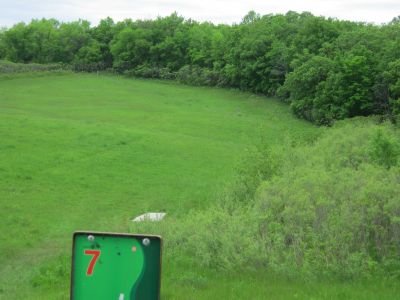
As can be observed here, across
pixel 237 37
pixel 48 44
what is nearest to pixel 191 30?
pixel 237 37

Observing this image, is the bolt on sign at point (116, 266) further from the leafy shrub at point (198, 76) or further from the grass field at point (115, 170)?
the leafy shrub at point (198, 76)

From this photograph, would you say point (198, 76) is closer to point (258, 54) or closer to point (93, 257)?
point (258, 54)

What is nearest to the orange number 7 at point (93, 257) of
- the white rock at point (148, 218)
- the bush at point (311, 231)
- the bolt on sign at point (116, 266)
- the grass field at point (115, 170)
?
the bolt on sign at point (116, 266)

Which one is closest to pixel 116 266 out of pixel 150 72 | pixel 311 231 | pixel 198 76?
pixel 311 231

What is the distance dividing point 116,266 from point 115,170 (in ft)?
71.5

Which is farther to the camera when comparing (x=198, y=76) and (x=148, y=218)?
(x=198, y=76)

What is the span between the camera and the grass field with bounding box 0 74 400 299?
10.5 m

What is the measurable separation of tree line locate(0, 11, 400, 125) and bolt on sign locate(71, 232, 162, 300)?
3767 centimetres

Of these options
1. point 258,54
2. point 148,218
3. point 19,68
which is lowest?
point 148,218

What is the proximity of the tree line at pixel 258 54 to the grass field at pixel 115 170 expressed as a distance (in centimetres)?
369

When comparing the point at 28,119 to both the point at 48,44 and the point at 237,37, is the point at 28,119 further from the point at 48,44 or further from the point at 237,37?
the point at 48,44

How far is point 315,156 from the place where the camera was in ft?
64.1

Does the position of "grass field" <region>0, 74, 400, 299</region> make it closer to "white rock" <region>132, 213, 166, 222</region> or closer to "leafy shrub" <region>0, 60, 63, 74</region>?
"white rock" <region>132, 213, 166, 222</region>

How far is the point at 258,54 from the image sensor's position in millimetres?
62250
